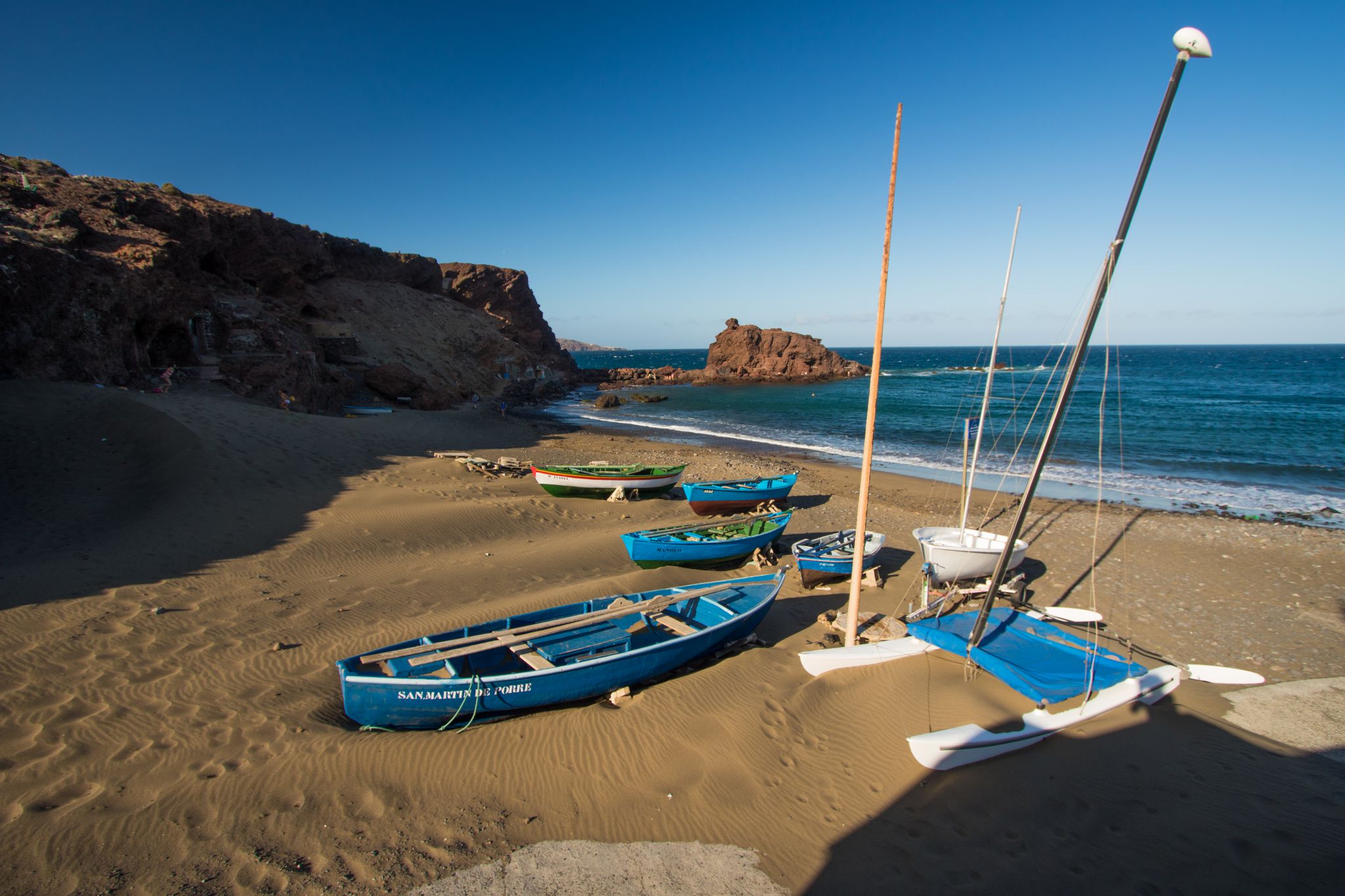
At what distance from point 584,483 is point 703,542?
7157 mm

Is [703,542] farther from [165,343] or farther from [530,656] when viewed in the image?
[165,343]

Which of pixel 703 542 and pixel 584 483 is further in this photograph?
pixel 584 483

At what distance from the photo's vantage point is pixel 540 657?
299 inches

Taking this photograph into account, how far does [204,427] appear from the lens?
1817cm

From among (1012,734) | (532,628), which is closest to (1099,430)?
(1012,734)

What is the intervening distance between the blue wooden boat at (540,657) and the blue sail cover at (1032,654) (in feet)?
9.27

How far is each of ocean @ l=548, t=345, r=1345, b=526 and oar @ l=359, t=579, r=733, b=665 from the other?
21.1ft

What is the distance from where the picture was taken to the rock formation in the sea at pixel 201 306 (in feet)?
64.5

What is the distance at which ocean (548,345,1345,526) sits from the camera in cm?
2202

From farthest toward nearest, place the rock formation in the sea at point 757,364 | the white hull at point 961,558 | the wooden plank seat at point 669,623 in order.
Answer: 1. the rock formation in the sea at point 757,364
2. the white hull at point 961,558
3. the wooden plank seat at point 669,623

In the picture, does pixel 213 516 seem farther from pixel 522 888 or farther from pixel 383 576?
pixel 522 888

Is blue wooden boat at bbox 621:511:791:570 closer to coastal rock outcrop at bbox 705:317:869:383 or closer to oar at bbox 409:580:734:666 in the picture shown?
oar at bbox 409:580:734:666

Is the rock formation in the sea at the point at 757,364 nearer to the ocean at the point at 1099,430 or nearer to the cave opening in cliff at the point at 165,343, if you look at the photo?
the ocean at the point at 1099,430

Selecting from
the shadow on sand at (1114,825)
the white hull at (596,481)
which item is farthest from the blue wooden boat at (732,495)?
the shadow on sand at (1114,825)
